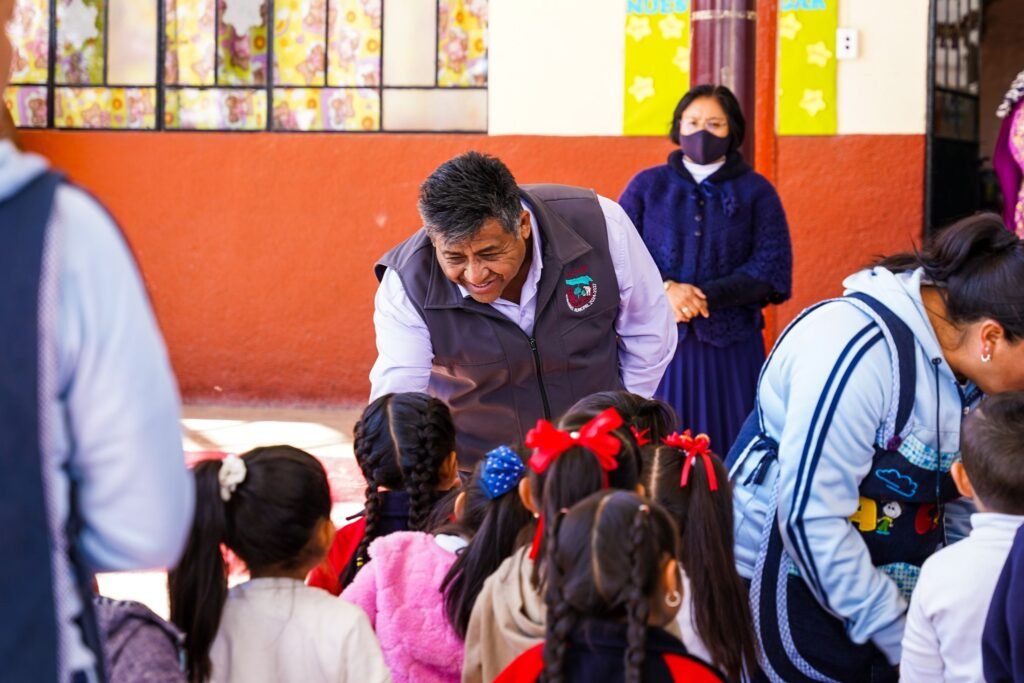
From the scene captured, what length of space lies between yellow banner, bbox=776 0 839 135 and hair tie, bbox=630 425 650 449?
4.12 m

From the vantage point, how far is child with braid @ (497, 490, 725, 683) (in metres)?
Answer: 1.96

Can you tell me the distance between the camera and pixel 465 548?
254cm

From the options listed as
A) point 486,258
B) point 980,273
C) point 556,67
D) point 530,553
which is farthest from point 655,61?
point 530,553

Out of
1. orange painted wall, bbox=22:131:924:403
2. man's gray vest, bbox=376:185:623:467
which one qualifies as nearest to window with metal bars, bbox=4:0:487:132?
orange painted wall, bbox=22:131:924:403

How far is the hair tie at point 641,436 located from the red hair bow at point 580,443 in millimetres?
228

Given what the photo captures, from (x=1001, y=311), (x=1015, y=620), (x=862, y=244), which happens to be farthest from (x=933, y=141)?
(x=1015, y=620)

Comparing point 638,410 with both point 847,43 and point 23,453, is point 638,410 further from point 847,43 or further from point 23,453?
point 847,43

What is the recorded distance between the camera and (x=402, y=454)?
2.82 meters

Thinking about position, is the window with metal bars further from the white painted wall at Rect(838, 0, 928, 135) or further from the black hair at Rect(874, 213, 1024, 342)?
the black hair at Rect(874, 213, 1024, 342)

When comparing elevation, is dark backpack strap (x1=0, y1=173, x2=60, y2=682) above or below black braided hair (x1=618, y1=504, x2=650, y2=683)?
above

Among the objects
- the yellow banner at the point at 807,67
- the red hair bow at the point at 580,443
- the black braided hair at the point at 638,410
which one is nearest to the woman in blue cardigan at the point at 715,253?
the black braided hair at the point at 638,410

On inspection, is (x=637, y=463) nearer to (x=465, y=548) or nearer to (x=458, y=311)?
(x=465, y=548)

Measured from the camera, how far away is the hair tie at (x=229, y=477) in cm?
215

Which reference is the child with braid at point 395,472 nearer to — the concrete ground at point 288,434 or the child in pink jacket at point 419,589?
the child in pink jacket at point 419,589
